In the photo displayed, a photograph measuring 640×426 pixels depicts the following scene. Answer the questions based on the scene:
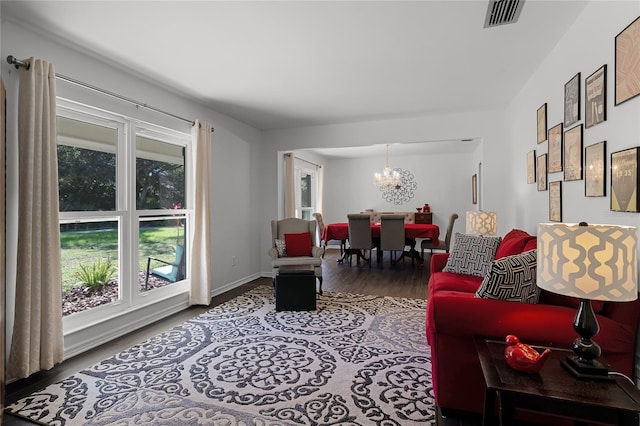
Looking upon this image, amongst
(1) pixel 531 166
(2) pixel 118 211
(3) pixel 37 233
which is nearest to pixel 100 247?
(2) pixel 118 211

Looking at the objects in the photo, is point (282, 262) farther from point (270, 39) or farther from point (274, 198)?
point (270, 39)

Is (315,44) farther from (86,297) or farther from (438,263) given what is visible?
(86,297)

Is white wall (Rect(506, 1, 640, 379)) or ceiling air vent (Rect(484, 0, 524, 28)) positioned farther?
ceiling air vent (Rect(484, 0, 524, 28))

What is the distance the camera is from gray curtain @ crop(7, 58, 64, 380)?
224 cm

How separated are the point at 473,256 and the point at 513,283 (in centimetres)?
145

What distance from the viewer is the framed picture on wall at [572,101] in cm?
223

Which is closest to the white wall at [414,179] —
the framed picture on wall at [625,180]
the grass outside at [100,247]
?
the grass outside at [100,247]

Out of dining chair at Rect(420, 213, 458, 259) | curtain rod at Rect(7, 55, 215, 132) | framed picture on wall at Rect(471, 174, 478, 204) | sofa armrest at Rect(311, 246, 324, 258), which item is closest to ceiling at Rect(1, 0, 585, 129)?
curtain rod at Rect(7, 55, 215, 132)

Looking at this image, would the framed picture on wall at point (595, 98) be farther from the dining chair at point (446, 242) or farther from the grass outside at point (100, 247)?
the dining chair at point (446, 242)

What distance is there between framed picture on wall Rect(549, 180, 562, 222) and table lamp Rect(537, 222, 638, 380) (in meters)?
1.43

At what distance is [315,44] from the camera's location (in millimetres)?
2574

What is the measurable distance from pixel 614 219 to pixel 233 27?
2.71m

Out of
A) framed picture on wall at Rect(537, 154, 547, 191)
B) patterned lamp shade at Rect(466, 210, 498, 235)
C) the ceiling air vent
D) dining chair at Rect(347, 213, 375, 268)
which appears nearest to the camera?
the ceiling air vent

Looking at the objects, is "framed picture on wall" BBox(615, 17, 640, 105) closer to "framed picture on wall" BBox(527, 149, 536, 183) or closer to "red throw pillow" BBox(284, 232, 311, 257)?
"framed picture on wall" BBox(527, 149, 536, 183)
